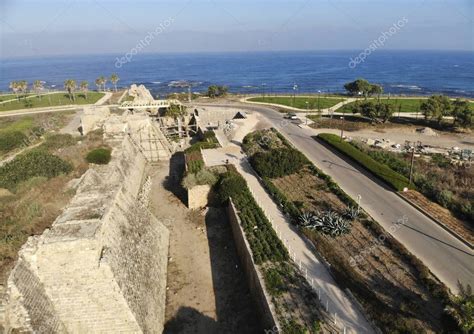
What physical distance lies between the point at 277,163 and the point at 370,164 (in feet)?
26.2

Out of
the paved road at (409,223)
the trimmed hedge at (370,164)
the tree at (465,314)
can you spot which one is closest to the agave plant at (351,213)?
the paved road at (409,223)

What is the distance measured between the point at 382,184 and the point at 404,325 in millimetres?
14788

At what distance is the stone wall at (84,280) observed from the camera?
1366 centimetres

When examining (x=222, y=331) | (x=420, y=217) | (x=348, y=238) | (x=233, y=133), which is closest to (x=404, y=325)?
(x=348, y=238)

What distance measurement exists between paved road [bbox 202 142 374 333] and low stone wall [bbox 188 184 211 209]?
3.65m

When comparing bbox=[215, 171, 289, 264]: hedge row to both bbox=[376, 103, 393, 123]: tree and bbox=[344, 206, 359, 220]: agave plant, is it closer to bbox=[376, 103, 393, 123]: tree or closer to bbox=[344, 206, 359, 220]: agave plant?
bbox=[344, 206, 359, 220]: agave plant

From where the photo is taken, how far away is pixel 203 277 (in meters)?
20.8

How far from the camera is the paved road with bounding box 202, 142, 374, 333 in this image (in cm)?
1398

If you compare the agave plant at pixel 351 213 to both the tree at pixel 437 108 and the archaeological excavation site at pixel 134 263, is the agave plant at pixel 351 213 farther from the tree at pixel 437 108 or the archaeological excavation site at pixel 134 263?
the tree at pixel 437 108

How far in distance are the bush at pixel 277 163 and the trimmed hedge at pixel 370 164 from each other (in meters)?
4.90

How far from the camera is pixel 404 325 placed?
44.0 ft

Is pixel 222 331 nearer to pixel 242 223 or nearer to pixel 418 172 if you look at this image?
pixel 242 223

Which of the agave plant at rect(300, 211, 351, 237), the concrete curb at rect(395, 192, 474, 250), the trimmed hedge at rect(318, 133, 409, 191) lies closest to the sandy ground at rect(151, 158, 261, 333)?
the agave plant at rect(300, 211, 351, 237)

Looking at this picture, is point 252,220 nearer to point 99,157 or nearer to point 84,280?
point 84,280
